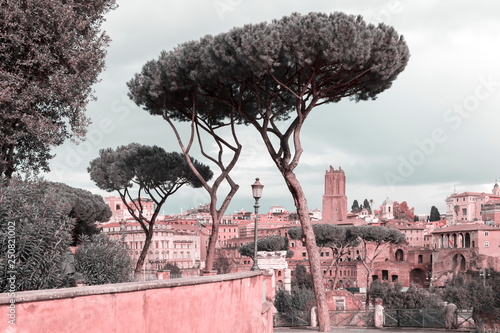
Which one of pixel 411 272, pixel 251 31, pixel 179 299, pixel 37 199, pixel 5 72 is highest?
pixel 251 31

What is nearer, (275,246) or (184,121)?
(184,121)

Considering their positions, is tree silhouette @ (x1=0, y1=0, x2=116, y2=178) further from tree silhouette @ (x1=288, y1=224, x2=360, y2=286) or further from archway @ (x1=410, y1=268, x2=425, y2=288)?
archway @ (x1=410, y1=268, x2=425, y2=288)

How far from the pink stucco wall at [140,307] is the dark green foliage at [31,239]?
44.4 inches

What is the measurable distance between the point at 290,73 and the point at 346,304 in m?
19.0

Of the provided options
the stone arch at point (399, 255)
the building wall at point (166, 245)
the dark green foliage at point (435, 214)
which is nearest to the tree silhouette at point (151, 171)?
the building wall at point (166, 245)

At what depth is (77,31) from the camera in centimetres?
973

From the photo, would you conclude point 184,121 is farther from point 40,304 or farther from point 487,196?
point 487,196

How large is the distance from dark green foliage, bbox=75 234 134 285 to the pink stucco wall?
2117 mm

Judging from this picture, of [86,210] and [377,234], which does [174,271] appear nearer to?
[377,234]

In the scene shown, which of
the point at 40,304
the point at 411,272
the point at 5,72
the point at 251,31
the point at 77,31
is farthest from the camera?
the point at 411,272

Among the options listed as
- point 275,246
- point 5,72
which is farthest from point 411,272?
point 5,72

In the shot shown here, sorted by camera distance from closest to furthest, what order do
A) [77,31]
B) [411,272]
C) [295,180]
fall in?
[77,31] < [295,180] < [411,272]

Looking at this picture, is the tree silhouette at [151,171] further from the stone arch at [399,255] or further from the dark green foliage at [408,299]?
the stone arch at [399,255]

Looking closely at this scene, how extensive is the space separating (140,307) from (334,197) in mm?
107824
